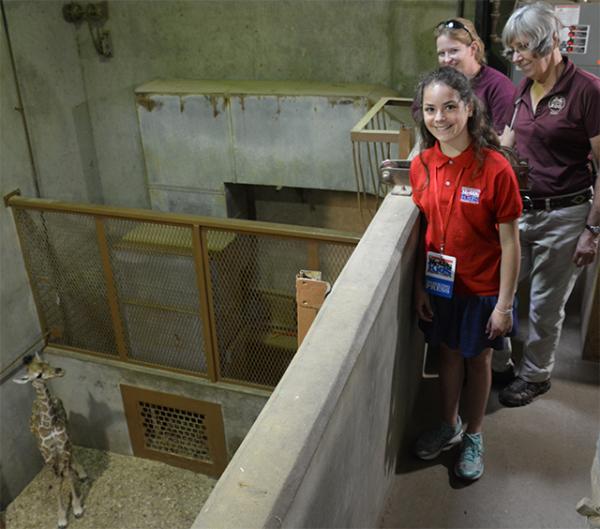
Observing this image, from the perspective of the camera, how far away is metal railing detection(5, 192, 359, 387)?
13.5 ft

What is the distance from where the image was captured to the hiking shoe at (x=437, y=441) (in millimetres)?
2379

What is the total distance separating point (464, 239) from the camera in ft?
6.37

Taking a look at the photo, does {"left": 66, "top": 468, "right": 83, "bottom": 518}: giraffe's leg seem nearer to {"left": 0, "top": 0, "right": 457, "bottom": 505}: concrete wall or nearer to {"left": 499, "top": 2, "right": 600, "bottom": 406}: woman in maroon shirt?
{"left": 0, "top": 0, "right": 457, "bottom": 505}: concrete wall

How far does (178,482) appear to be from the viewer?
537cm

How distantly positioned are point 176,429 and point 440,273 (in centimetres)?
388

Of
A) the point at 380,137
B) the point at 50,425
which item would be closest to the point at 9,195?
the point at 50,425

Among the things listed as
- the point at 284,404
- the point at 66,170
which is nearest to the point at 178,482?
the point at 66,170

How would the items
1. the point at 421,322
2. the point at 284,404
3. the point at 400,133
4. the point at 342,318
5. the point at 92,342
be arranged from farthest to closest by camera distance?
the point at 92,342 → the point at 400,133 → the point at 421,322 → the point at 342,318 → the point at 284,404

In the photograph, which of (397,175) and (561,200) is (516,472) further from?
(397,175)

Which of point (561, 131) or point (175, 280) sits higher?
point (561, 131)

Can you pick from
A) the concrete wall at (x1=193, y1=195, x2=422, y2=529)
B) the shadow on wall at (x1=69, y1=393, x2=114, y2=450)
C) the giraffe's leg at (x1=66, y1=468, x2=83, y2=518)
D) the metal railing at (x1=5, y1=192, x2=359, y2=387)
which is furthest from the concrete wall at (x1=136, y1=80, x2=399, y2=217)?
the concrete wall at (x1=193, y1=195, x2=422, y2=529)

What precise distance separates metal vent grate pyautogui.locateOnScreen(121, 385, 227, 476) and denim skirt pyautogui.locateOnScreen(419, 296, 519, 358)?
3117 mm

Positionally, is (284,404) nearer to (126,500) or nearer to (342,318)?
(342,318)

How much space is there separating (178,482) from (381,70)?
157 inches
